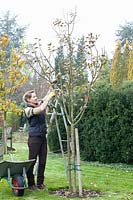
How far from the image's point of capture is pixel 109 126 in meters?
11.4

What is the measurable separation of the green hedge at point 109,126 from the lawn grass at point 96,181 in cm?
43

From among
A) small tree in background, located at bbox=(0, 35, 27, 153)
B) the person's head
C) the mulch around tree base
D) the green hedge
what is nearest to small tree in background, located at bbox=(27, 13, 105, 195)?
A: the mulch around tree base

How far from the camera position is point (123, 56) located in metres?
24.5

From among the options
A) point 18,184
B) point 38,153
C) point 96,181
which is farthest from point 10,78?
point 18,184

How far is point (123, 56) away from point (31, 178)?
18336 mm

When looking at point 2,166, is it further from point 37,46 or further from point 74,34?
point 74,34

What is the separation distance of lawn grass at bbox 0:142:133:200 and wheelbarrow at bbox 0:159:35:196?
14 centimetres

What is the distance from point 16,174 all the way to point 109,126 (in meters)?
5.10

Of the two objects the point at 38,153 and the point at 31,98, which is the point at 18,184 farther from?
the point at 31,98

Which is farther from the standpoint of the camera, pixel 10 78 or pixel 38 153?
pixel 10 78

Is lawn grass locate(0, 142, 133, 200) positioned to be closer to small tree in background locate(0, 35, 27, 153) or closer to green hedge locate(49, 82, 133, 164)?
green hedge locate(49, 82, 133, 164)

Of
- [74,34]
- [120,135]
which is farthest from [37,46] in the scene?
[120,135]

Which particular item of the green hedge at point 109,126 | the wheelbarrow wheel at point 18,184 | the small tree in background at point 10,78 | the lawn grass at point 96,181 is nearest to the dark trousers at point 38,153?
the lawn grass at point 96,181

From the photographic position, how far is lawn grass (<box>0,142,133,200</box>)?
6535mm
